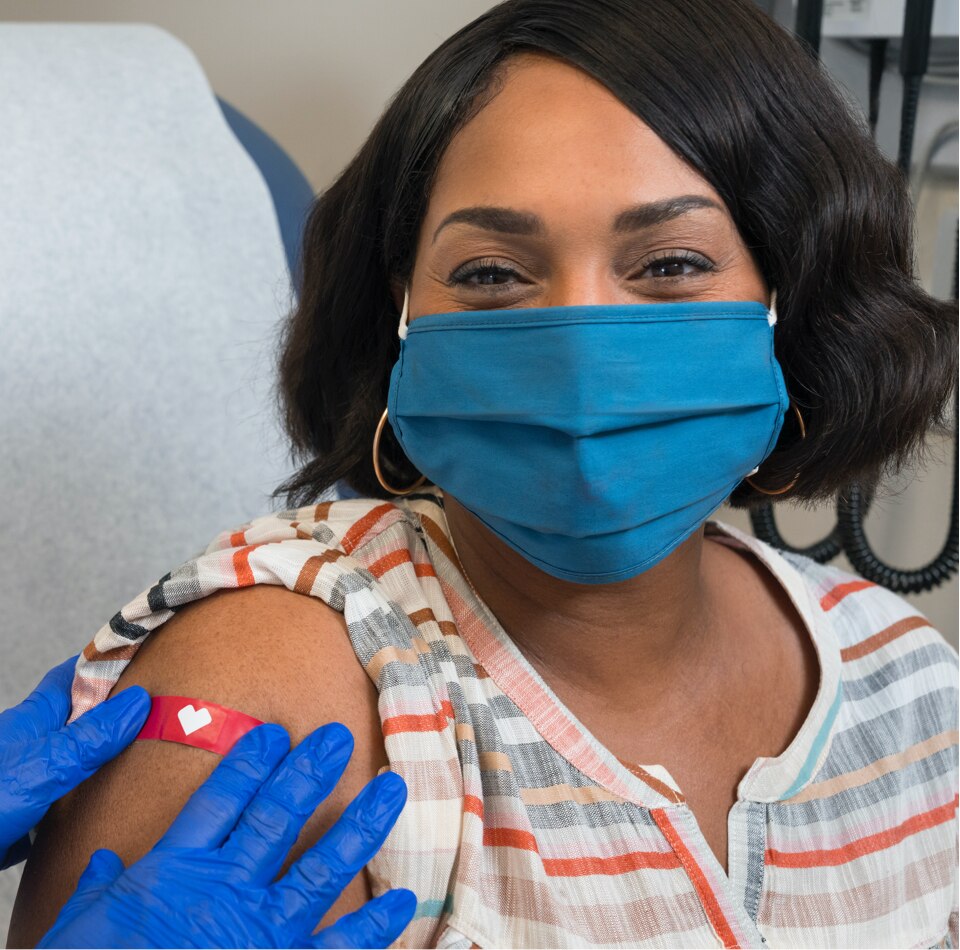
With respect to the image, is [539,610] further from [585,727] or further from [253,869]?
[253,869]

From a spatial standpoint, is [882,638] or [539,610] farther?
[882,638]

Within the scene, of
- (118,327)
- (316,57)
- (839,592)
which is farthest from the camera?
(316,57)

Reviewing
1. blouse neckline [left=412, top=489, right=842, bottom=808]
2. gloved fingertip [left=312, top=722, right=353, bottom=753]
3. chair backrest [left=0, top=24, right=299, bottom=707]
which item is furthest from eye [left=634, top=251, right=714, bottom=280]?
chair backrest [left=0, top=24, right=299, bottom=707]

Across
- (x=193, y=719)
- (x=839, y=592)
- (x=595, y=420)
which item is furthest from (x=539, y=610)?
(x=839, y=592)

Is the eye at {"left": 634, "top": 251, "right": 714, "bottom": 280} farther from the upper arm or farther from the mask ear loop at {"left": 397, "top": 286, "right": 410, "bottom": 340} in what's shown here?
the upper arm

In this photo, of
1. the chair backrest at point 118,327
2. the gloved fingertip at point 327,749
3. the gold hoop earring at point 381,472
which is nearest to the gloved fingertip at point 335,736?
the gloved fingertip at point 327,749

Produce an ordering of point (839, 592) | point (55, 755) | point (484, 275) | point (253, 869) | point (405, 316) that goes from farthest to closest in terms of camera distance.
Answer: point (839, 592) < point (405, 316) < point (484, 275) < point (55, 755) < point (253, 869)

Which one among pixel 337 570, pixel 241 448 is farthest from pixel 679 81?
pixel 241 448

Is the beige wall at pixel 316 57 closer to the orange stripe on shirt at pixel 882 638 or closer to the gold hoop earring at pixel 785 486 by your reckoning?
the orange stripe on shirt at pixel 882 638

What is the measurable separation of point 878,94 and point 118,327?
1.39 m

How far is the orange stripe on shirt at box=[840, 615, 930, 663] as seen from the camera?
1.39 metres

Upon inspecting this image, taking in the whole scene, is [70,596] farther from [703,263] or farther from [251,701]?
[703,263]

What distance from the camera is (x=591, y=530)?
0.99m

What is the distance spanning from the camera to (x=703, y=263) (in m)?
1.07
